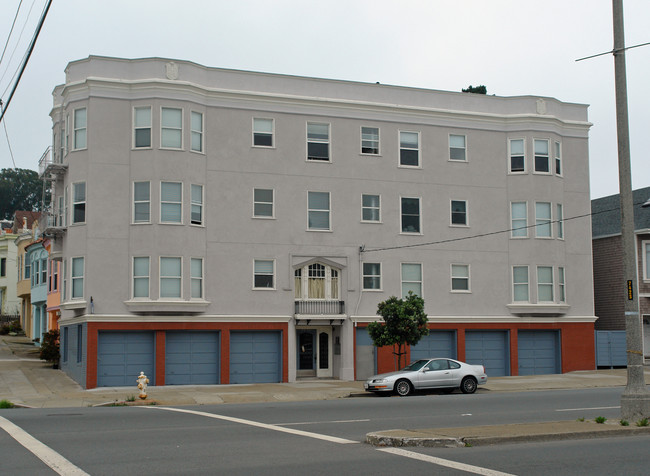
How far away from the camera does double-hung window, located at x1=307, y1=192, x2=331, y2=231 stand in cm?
3522

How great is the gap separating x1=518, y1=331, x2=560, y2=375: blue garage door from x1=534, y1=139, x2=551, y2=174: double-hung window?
7741 mm

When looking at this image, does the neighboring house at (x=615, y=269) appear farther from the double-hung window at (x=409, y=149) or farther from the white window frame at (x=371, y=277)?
the white window frame at (x=371, y=277)

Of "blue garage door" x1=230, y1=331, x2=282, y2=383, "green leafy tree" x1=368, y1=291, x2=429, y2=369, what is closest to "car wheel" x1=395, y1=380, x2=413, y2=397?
"green leafy tree" x1=368, y1=291, x2=429, y2=369

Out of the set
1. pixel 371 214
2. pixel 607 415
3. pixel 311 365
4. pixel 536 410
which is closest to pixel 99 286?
pixel 311 365

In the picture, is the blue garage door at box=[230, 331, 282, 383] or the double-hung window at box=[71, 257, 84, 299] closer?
the double-hung window at box=[71, 257, 84, 299]

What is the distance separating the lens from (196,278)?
108 feet

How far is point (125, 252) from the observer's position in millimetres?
32219

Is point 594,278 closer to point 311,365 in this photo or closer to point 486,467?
point 311,365

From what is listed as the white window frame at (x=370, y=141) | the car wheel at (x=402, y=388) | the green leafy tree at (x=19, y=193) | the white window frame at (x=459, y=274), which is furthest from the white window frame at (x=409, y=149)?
the green leafy tree at (x=19, y=193)

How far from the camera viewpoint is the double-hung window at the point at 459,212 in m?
37.3

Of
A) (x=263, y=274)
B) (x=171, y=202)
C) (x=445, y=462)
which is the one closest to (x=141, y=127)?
(x=171, y=202)

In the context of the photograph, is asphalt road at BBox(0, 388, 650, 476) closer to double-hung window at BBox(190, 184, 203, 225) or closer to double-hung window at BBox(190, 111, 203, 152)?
double-hung window at BBox(190, 184, 203, 225)

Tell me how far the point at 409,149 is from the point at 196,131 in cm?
982

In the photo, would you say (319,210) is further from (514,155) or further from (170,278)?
(514,155)
